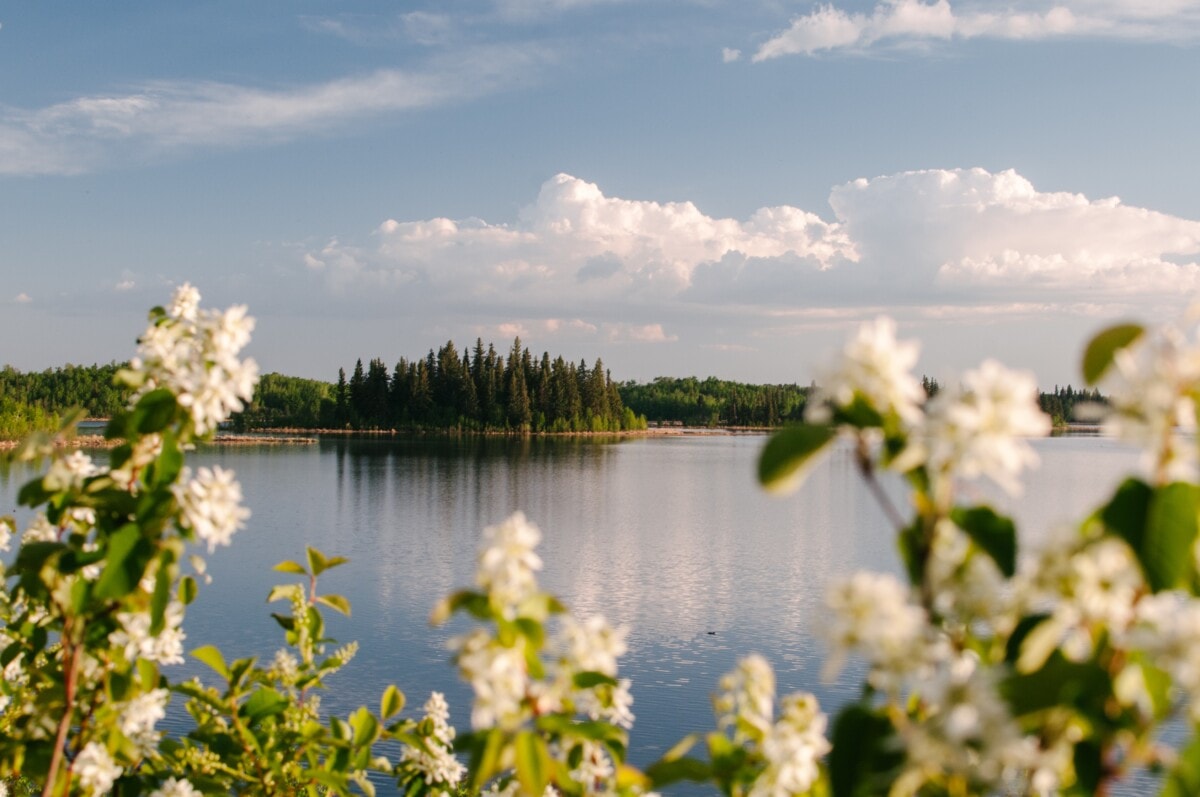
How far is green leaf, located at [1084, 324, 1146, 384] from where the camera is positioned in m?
0.96

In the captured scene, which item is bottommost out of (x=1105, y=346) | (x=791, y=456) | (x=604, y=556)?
(x=604, y=556)

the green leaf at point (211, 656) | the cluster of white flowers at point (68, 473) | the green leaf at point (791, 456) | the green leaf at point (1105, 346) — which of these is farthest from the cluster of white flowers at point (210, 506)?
the green leaf at point (1105, 346)

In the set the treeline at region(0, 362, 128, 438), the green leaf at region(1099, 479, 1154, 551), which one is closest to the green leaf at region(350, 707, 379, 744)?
the green leaf at region(1099, 479, 1154, 551)

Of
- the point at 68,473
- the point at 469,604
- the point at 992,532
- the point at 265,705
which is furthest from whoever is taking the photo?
the point at 265,705

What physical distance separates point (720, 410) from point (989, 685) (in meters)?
125

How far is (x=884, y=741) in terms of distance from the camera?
911 mm

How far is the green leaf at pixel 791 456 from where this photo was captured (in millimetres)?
928

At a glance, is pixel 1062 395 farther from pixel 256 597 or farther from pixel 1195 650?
pixel 1195 650

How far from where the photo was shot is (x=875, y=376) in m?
0.94

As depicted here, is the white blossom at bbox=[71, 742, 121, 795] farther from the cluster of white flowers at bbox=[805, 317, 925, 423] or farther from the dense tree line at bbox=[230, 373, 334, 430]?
the dense tree line at bbox=[230, 373, 334, 430]

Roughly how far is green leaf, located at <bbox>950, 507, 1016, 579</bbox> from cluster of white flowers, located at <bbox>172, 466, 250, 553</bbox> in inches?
44.0

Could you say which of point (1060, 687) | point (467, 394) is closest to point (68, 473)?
point (1060, 687)

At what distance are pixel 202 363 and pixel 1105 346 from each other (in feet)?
4.64

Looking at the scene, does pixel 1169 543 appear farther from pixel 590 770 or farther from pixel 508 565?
pixel 590 770
